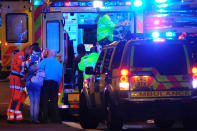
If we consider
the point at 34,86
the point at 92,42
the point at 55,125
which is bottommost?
the point at 55,125

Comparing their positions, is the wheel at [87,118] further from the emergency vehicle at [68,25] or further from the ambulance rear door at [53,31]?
the ambulance rear door at [53,31]

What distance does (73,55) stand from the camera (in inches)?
564

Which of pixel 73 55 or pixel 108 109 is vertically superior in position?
pixel 73 55

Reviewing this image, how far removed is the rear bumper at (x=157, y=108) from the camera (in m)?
9.39

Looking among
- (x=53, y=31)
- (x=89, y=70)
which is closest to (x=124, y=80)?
(x=89, y=70)

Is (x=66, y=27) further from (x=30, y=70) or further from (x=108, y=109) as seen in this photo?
(x=108, y=109)

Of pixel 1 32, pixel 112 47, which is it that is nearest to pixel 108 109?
pixel 112 47

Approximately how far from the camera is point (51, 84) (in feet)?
39.2

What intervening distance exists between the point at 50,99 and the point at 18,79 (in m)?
0.81

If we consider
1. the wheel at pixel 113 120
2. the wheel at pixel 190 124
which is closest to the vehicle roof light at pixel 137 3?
the wheel at pixel 190 124

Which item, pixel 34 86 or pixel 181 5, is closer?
pixel 34 86

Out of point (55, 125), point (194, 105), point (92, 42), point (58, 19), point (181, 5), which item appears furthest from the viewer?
point (92, 42)

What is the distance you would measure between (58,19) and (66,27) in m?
1.75

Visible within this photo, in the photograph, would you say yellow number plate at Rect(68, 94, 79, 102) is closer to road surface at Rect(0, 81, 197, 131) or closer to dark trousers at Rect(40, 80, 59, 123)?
road surface at Rect(0, 81, 197, 131)
